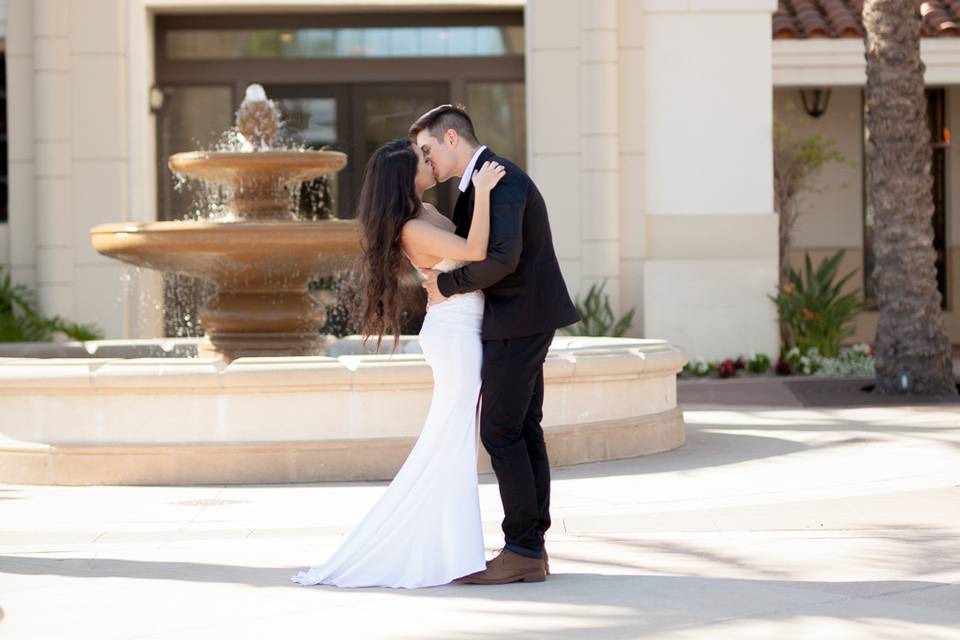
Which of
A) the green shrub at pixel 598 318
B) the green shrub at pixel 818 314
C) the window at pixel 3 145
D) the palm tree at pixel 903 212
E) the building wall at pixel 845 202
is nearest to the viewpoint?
the palm tree at pixel 903 212

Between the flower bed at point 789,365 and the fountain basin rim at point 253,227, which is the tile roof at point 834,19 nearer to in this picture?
the flower bed at point 789,365

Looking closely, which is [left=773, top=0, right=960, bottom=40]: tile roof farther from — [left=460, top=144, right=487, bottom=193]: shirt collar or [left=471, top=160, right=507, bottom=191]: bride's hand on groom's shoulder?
[left=471, top=160, right=507, bottom=191]: bride's hand on groom's shoulder

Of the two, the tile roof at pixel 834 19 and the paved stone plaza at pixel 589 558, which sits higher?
the tile roof at pixel 834 19

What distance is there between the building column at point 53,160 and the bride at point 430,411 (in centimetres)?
1050

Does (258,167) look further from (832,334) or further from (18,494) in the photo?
(832,334)

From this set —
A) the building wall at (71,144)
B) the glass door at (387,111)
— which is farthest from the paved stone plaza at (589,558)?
the glass door at (387,111)

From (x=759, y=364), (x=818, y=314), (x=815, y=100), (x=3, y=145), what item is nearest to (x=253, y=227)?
(x=759, y=364)

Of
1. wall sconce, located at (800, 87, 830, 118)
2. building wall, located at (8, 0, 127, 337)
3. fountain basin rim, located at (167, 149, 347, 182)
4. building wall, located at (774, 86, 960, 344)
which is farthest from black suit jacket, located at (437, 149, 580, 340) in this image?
building wall, located at (774, 86, 960, 344)

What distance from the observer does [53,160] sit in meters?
15.6

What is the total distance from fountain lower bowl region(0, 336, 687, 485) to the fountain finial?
234cm

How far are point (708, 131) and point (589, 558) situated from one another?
416 inches

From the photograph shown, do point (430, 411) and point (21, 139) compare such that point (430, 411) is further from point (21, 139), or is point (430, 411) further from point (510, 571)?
point (21, 139)

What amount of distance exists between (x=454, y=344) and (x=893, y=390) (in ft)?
27.4

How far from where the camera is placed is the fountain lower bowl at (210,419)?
27.6ft
